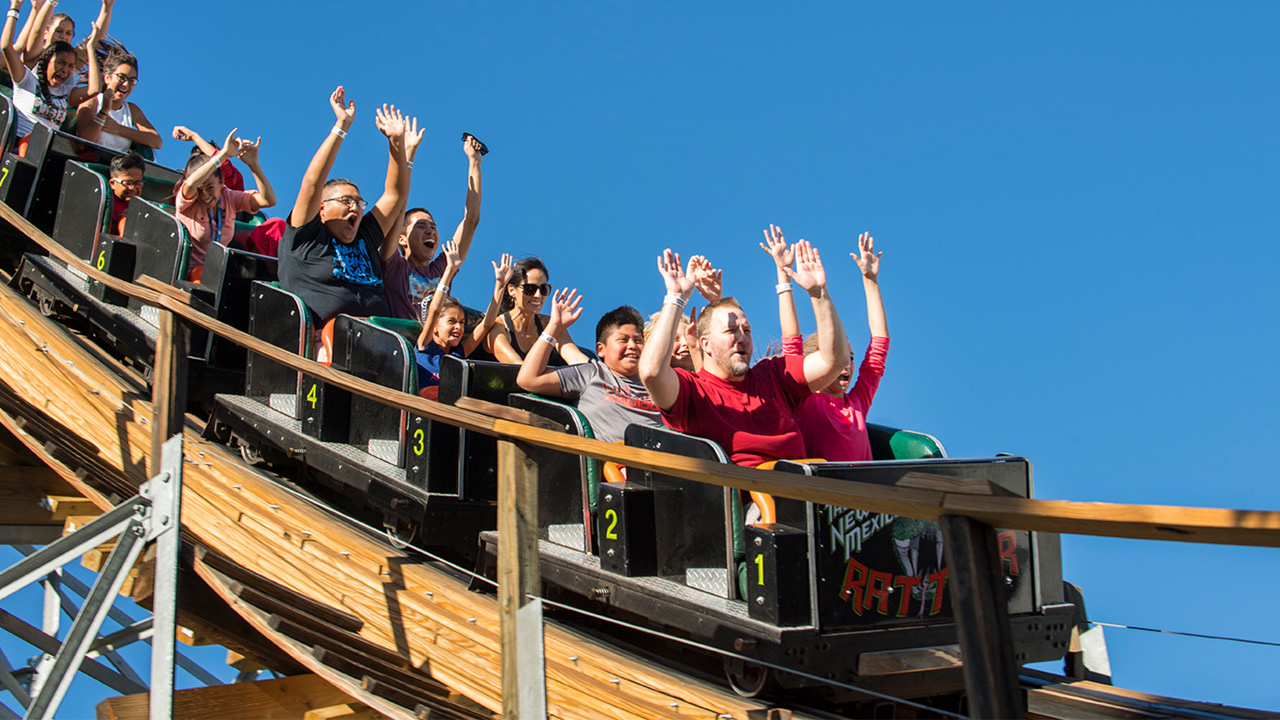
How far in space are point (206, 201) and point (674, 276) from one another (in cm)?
315

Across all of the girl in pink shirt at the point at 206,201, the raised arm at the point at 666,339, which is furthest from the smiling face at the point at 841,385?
the girl in pink shirt at the point at 206,201

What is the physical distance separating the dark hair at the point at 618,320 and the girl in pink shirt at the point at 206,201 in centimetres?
229

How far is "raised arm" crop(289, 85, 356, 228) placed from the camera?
4.26m

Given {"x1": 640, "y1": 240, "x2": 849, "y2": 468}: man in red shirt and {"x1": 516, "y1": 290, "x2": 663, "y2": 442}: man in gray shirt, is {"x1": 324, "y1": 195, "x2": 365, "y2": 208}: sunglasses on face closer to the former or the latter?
{"x1": 516, "y1": 290, "x2": 663, "y2": 442}: man in gray shirt

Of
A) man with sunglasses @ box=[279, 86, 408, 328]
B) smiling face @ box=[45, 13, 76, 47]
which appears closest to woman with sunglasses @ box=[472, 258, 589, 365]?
man with sunglasses @ box=[279, 86, 408, 328]

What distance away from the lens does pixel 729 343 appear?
322 cm

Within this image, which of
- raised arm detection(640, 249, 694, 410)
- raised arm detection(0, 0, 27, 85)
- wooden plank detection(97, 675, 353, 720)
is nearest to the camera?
raised arm detection(640, 249, 694, 410)

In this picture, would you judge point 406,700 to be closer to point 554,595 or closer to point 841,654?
point 554,595

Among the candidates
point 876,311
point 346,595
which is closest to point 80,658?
point 346,595

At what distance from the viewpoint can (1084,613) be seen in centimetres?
364

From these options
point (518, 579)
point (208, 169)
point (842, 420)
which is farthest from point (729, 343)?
point (208, 169)

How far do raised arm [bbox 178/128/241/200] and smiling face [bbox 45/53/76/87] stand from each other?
2.38 m

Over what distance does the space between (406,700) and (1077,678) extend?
1.98 metres

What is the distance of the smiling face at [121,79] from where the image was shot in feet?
22.6
